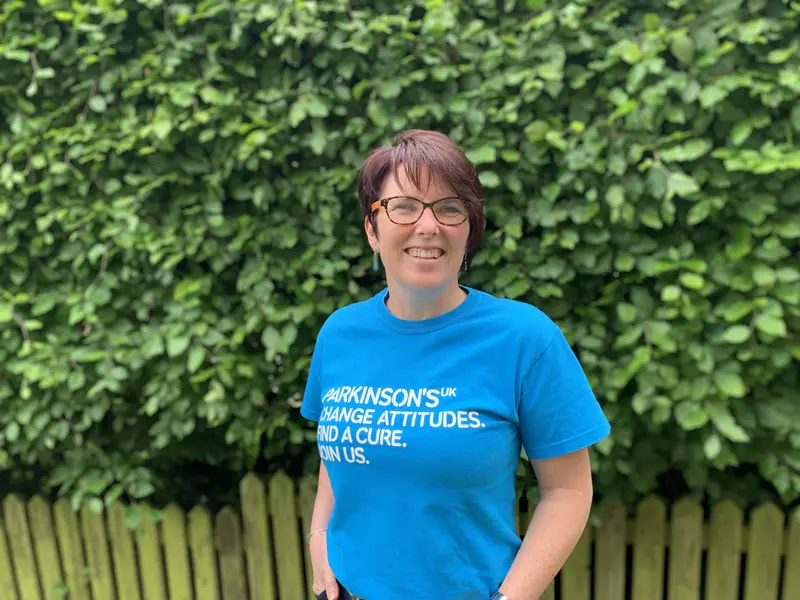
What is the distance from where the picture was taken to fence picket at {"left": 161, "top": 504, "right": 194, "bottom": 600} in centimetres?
277

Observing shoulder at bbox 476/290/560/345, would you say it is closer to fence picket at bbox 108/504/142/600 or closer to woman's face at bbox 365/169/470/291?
woman's face at bbox 365/169/470/291

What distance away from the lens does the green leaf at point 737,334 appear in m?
1.87

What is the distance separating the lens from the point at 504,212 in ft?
6.97

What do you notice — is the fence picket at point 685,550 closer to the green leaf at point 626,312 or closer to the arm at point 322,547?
the green leaf at point 626,312

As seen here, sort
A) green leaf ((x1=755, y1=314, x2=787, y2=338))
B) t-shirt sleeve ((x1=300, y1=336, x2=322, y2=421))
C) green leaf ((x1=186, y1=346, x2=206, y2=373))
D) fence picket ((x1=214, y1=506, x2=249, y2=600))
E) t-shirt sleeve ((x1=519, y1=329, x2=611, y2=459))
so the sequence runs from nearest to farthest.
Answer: t-shirt sleeve ((x1=519, y1=329, x2=611, y2=459)) < t-shirt sleeve ((x1=300, y1=336, x2=322, y2=421)) < green leaf ((x1=755, y1=314, x2=787, y2=338)) < green leaf ((x1=186, y1=346, x2=206, y2=373)) < fence picket ((x1=214, y1=506, x2=249, y2=600))

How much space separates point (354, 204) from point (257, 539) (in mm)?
1774

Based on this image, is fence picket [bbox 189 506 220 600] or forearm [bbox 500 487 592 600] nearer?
forearm [bbox 500 487 592 600]

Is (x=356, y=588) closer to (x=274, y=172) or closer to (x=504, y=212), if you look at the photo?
(x=504, y=212)

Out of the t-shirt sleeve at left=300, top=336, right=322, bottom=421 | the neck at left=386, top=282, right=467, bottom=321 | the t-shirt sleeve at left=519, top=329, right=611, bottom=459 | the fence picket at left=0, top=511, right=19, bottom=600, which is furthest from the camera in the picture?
the fence picket at left=0, top=511, right=19, bottom=600

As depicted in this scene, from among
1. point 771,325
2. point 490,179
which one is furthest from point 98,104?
point 771,325

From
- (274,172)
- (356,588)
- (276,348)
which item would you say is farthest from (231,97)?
(356,588)

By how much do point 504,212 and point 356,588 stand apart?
1.42 m

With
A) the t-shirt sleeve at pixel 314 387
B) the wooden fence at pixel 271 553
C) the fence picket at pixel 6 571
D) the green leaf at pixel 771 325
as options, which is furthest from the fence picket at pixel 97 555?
the green leaf at pixel 771 325

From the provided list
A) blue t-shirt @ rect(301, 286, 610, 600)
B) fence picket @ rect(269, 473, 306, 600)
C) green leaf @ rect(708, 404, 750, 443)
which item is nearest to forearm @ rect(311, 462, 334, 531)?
blue t-shirt @ rect(301, 286, 610, 600)
